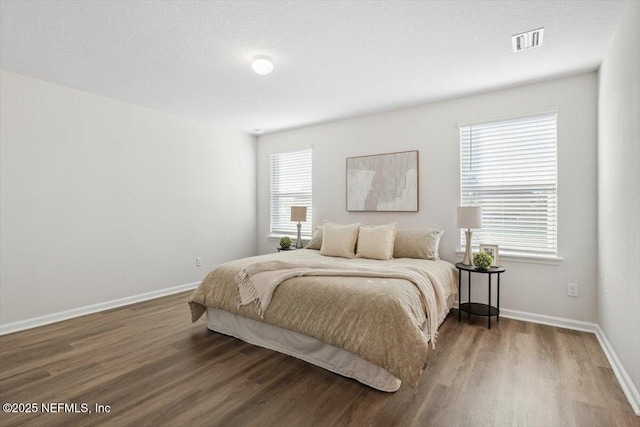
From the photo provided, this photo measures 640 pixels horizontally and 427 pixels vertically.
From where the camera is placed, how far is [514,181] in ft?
11.5

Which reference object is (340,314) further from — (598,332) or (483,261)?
(598,332)

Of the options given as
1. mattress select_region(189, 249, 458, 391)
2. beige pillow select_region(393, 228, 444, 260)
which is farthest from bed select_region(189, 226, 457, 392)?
beige pillow select_region(393, 228, 444, 260)

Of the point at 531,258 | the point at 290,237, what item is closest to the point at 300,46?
the point at 531,258

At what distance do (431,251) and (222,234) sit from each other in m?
3.31

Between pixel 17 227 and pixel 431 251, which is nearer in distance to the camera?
pixel 17 227

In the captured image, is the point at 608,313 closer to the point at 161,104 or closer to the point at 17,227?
the point at 161,104

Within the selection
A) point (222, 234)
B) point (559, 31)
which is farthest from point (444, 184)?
point (222, 234)

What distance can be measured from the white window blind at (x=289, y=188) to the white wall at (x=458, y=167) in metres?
0.19

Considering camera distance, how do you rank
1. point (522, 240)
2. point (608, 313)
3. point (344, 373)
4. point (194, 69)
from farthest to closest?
point (522, 240), point (194, 69), point (608, 313), point (344, 373)

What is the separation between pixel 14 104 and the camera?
10.5 feet

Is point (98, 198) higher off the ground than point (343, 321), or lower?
higher

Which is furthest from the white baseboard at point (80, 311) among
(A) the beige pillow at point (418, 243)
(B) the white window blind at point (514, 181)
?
(B) the white window blind at point (514, 181)

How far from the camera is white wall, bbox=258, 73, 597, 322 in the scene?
125 inches

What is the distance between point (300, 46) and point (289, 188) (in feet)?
9.80
